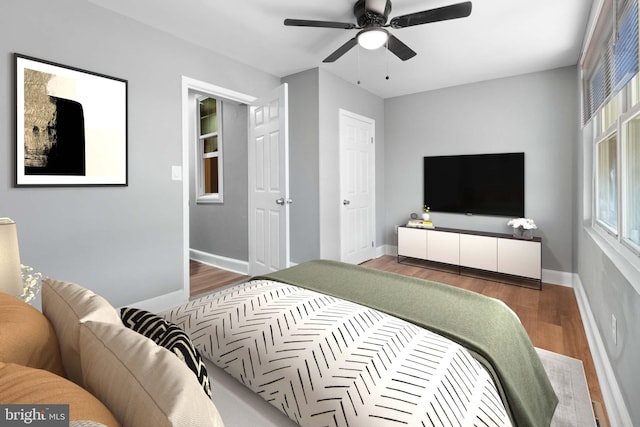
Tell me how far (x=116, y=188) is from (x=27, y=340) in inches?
79.8

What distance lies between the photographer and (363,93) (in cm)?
433

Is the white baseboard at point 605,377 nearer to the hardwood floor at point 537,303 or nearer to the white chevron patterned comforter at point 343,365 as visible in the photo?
the hardwood floor at point 537,303

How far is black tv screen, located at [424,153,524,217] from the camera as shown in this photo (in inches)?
147

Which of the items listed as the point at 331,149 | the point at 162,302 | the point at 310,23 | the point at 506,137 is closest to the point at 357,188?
the point at 331,149

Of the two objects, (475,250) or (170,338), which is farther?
(475,250)

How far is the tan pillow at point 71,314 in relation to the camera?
2.25 feet

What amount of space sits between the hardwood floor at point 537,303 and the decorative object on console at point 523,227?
60 cm

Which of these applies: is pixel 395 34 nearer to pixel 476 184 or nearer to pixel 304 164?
pixel 304 164

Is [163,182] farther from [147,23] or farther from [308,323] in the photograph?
[308,323]

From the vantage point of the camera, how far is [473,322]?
3.76ft

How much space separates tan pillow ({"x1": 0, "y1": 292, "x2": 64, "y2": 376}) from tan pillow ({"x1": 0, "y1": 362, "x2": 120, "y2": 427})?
16cm

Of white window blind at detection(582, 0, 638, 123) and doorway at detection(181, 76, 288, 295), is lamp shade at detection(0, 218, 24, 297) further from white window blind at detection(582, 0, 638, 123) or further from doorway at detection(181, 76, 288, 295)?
white window blind at detection(582, 0, 638, 123)

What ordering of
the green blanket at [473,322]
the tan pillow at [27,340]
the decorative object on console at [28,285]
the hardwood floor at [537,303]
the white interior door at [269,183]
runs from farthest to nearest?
the white interior door at [269,183] < the hardwood floor at [537,303] < the decorative object on console at [28,285] < the green blanket at [473,322] < the tan pillow at [27,340]

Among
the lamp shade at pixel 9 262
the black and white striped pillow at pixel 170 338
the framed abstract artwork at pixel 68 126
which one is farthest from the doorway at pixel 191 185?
the black and white striped pillow at pixel 170 338
